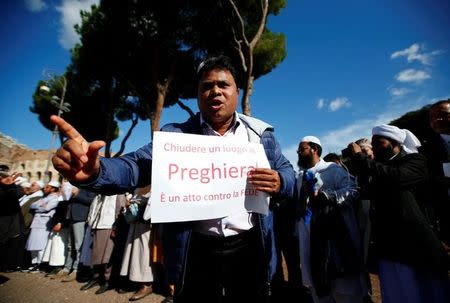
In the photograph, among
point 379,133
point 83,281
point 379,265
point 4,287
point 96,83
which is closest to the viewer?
point 379,265

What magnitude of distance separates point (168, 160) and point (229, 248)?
0.59 metres

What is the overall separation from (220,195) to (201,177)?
0.43 feet

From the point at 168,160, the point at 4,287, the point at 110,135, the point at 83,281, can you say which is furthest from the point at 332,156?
the point at 110,135

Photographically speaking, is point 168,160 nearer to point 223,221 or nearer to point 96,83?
point 223,221

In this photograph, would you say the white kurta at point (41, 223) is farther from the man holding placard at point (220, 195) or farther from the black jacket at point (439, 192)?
the black jacket at point (439, 192)

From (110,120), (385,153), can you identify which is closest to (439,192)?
(385,153)

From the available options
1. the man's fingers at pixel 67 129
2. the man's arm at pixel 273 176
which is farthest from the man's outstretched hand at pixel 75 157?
the man's arm at pixel 273 176

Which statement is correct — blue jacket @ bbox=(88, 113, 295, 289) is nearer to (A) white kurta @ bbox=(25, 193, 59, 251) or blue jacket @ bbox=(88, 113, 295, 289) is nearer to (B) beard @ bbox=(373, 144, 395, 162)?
(B) beard @ bbox=(373, 144, 395, 162)

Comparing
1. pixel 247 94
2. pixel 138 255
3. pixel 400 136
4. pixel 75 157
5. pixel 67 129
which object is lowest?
pixel 138 255

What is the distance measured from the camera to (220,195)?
1184 mm

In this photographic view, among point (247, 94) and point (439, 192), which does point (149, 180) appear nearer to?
point (439, 192)

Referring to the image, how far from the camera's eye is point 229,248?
1.29 meters

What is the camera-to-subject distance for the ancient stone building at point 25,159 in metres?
29.9

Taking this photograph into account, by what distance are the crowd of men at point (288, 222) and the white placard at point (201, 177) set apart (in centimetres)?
9
